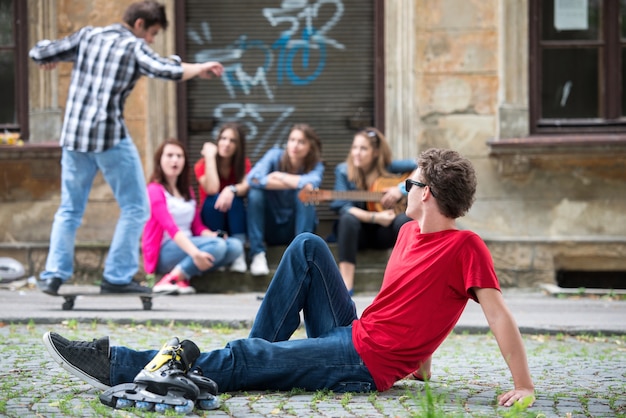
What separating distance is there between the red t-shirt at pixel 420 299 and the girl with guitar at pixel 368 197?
5034 mm

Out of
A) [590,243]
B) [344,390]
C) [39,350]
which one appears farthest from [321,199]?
[344,390]

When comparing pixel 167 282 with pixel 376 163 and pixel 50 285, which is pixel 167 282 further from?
pixel 376 163

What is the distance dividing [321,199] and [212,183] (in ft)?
3.48

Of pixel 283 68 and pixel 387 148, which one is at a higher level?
pixel 283 68

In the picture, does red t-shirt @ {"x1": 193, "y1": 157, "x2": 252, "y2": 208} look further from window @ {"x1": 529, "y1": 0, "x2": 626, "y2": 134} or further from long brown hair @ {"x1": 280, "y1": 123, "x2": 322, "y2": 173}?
window @ {"x1": 529, "y1": 0, "x2": 626, "y2": 134}

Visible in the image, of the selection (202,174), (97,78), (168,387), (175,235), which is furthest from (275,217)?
(168,387)

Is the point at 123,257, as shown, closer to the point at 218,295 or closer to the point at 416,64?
the point at 218,295

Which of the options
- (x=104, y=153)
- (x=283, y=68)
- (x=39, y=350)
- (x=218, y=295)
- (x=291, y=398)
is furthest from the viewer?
(x=283, y=68)

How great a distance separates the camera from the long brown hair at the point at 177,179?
983 centimetres

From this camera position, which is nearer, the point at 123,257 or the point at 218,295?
the point at 123,257

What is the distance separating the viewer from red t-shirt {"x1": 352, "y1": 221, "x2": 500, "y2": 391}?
4.50 m

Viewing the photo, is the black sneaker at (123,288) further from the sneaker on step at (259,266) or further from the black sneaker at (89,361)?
the black sneaker at (89,361)

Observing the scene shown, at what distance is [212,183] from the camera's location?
10312 mm

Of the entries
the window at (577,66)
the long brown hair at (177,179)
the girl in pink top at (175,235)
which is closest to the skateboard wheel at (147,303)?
the girl in pink top at (175,235)
